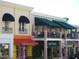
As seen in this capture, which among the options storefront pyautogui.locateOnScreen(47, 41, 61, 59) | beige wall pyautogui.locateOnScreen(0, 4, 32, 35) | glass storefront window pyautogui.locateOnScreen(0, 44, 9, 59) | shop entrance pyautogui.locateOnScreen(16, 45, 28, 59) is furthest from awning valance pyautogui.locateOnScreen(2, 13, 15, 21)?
storefront pyautogui.locateOnScreen(47, 41, 61, 59)

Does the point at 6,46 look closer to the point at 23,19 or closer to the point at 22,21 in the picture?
the point at 22,21

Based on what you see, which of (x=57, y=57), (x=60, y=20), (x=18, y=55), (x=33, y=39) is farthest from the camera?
(x=60, y=20)

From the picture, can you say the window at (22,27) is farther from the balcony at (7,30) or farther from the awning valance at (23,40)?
the balcony at (7,30)

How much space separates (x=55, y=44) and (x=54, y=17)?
4.96 meters

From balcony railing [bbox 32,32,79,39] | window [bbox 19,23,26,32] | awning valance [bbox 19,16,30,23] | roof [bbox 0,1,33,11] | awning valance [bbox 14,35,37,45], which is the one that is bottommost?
awning valance [bbox 14,35,37,45]

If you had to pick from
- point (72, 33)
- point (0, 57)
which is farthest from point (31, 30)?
point (72, 33)

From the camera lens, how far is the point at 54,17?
4891 centimetres

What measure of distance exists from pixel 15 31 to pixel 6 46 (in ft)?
8.34

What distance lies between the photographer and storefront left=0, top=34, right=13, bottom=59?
3611 cm

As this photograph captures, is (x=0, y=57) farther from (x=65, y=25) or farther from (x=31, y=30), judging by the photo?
(x=65, y=25)

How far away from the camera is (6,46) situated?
1458 inches

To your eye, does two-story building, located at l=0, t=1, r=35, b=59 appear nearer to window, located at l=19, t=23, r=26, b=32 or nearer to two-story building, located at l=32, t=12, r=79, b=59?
window, located at l=19, t=23, r=26, b=32

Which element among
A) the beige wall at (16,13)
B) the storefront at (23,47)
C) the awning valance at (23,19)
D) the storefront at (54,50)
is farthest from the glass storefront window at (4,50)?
the storefront at (54,50)

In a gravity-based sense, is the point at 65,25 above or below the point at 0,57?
above
